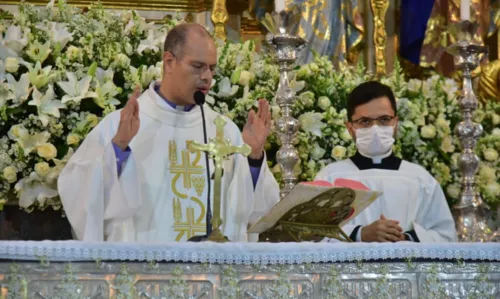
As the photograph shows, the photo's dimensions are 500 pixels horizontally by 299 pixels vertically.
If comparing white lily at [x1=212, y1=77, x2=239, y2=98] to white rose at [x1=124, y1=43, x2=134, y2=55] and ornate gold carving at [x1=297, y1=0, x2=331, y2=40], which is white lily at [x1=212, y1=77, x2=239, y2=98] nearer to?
white rose at [x1=124, y1=43, x2=134, y2=55]

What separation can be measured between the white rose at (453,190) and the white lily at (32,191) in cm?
232

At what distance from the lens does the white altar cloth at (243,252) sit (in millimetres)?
3439

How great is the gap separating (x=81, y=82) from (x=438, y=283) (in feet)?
7.35

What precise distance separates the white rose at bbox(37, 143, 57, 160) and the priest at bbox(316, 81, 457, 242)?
1.25m

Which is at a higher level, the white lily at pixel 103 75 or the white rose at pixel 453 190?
the white lily at pixel 103 75

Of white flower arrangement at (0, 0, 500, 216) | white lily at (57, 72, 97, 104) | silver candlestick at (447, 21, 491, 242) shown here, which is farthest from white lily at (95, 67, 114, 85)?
silver candlestick at (447, 21, 491, 242)

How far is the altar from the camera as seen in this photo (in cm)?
346

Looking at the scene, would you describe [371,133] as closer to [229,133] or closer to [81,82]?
[229,133]

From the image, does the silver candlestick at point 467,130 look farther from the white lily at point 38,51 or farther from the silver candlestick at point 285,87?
the white lily at point 38,51

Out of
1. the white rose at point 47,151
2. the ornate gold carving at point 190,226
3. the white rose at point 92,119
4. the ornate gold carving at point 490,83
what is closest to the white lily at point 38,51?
the white rose at point 92,119

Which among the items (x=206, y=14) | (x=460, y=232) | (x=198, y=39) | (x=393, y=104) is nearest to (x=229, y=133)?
(x=198, y=39)

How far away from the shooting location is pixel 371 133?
17.0ft

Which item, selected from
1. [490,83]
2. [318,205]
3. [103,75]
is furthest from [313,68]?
[318,205]

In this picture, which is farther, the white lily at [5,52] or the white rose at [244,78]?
the white rose at [244,78]
